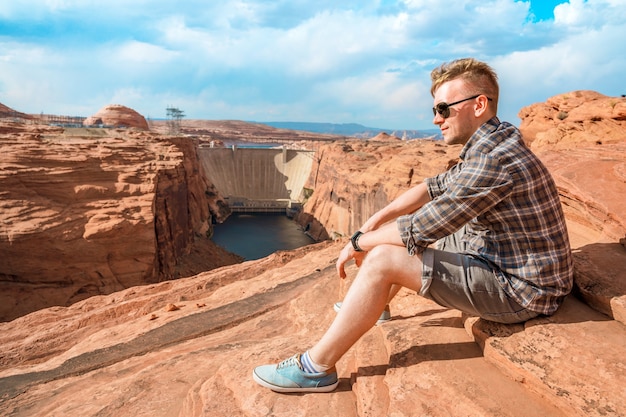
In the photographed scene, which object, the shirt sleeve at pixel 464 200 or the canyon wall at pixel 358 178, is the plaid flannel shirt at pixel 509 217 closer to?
the shirt sleeve at pixel 464 200

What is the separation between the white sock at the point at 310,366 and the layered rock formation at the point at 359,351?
0.63 feet

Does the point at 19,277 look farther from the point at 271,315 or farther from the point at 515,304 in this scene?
the point at 515,304

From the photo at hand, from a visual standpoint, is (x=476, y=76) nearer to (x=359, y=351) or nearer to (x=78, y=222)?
(x=359, y=351)

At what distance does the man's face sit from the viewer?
2590 mm

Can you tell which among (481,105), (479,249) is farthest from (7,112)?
(479,249)

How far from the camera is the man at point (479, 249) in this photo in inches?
90.4

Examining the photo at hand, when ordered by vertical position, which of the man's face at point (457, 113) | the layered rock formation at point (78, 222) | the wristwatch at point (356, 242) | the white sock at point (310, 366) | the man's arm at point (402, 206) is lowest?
the layered rock formation at point (78, 222)

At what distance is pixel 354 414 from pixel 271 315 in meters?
3.62

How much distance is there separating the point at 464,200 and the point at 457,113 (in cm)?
72

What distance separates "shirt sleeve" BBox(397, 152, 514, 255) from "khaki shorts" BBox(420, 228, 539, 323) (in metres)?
0.18

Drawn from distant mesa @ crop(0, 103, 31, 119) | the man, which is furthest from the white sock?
distant mesa @ crop(0, 103, 31, 119)

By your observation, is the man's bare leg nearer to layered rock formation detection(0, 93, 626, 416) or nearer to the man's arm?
layered rock formation detection(0, 93, 626, 416)

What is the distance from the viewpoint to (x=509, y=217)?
2.36 meters

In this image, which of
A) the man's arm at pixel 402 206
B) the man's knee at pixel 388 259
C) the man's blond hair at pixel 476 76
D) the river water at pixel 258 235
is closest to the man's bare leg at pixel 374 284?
the man's knee at pixel 388 259
